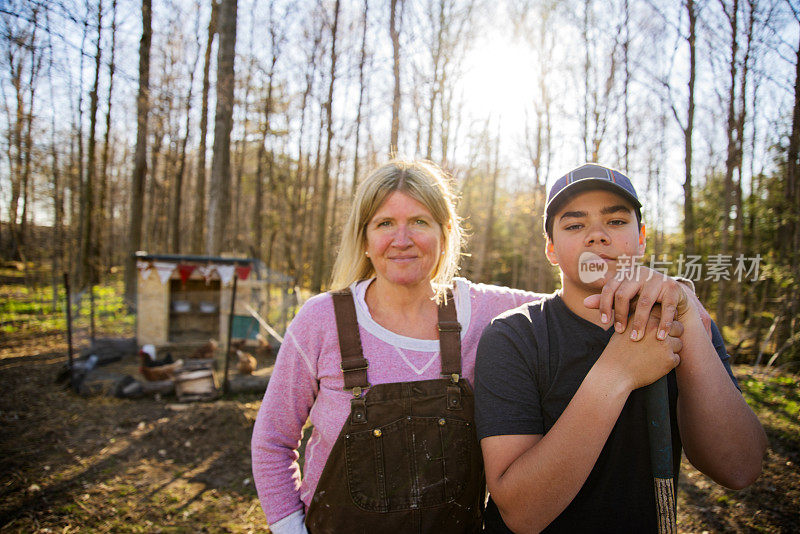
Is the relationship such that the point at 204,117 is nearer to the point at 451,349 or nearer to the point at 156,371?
the point at 156,371

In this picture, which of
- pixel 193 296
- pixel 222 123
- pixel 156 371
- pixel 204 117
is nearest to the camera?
pixel 156 371

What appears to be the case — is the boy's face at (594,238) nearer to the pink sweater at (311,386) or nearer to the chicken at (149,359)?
the pink sweater at (311,386)

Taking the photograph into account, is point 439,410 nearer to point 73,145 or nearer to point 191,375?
point 191,375

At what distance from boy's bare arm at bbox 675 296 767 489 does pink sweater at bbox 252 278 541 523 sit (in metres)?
0.71

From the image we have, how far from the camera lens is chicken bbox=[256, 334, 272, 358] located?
9.55 m

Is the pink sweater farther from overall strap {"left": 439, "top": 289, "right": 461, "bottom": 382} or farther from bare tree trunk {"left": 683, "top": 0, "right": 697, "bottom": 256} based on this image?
bare tree trunk {"left": 683, "top": 0, "right": 697, "bottom": 256}

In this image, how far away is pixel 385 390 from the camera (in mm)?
1512

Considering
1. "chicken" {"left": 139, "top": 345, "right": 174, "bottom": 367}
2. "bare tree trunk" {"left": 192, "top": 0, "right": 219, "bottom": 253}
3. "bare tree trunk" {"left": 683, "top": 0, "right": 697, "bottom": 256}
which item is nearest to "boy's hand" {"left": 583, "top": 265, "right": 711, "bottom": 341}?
"chicken" {"left": 139, "top": 345, "right": 174, "bottom": 367}

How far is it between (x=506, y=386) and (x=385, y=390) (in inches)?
19.5

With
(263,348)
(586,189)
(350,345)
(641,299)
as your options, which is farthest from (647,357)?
(263,348)

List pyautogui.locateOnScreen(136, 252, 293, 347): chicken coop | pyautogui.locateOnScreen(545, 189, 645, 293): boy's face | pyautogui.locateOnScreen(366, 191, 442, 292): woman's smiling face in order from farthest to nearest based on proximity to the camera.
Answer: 1. pyautogui.locateOnScreen(136, 252, 293, 347): chicken coop
2. pyautogui.locateOnScreen(366, 191, 442, 292): woman's smiling face
3. pyautogui.locateOnScreen(545, 189, 645, 293): boy's face

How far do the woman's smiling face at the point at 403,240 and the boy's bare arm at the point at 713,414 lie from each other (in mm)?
916

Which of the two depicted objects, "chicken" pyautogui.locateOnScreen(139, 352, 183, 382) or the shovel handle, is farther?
"chicken" pyautogui.locateOnScreen(139, 352, 183, 382)

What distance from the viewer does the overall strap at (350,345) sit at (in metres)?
1.50
